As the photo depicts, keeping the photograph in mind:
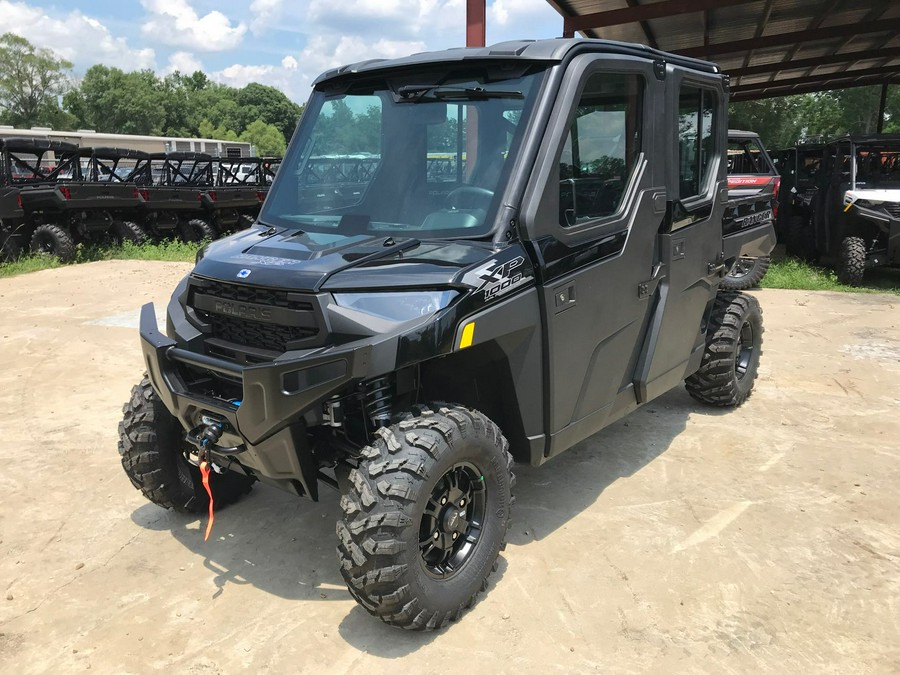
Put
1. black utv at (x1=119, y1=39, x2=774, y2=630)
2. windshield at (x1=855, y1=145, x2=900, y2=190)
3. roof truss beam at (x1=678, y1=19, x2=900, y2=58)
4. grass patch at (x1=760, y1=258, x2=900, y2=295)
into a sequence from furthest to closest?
roof truss beam at (x1=678, y1=19, x2=900, y2=58) → windshield at (x1=855, y1=145, x2=900, y2=190) → grass patch at (x1=760, y1=258, x2=900, y2=295) → black utv at (x1=119, y1=39, x2=774, y2=630)

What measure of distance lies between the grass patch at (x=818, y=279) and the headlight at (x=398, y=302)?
366 inches

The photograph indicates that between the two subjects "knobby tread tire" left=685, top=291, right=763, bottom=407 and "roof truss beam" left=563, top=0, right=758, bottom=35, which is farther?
"roof truss beam" left=563, top=0, right=758, bottom=35

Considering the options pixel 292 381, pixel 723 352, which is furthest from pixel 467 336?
pixel 723 352

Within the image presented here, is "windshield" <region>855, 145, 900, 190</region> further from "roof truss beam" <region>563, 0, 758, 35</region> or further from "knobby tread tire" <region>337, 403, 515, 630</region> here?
"knobby tread tire" <region>337, 403, 515, 630</region>

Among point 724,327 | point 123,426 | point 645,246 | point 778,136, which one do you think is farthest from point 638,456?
point 778,136

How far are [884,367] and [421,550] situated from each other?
17.8 ft

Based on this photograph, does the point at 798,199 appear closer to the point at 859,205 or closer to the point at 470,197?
the point at 859,205

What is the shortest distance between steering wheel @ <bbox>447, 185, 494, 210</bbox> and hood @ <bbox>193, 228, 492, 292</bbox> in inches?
8.1

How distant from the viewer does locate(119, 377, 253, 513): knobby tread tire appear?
361cm

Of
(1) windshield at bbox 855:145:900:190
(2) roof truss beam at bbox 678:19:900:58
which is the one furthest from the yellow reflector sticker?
(2) roof truss beam at bbox 678:19:900:58

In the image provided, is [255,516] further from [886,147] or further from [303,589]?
[886,147]

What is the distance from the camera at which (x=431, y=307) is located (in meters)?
2.80

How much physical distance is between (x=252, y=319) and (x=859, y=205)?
32.1ft

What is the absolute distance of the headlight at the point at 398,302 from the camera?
110 inches
